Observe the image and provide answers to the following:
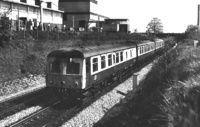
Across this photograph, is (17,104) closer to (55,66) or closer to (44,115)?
(44,115)

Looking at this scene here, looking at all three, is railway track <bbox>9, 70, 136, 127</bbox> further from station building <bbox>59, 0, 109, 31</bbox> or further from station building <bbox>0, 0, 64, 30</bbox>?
station building <bbox>59, 0, 109, 31</bbox>

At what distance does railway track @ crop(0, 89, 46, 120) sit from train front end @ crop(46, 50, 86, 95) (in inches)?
67.3

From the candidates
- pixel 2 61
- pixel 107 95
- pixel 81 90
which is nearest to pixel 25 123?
pixel 81 90

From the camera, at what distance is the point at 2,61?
761 inches

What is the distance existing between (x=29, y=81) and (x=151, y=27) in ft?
322

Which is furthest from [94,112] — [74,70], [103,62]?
[103,62]

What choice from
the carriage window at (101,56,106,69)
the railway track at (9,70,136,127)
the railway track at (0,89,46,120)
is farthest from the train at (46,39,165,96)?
the railway track at (0,89,46,120)

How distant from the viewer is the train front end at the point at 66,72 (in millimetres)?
12789

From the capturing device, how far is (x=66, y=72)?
1306 cm

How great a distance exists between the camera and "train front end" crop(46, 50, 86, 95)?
12789 millimetres

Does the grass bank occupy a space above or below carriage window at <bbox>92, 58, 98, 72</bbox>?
below

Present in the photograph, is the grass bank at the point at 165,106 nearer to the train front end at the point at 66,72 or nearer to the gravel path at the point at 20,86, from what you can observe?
the train front end at the point at 66,72

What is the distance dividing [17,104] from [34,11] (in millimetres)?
39463

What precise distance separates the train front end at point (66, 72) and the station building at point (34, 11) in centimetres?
2190
